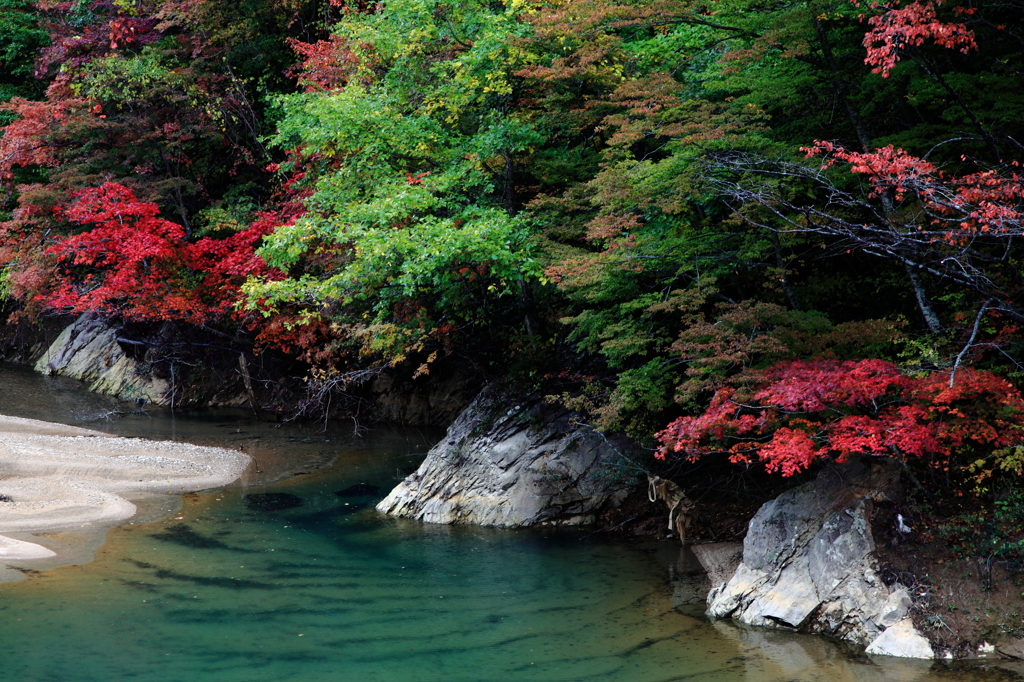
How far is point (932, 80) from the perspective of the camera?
30.3ft

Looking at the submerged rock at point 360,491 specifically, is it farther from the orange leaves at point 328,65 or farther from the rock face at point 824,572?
the orange leaves at point 328,65

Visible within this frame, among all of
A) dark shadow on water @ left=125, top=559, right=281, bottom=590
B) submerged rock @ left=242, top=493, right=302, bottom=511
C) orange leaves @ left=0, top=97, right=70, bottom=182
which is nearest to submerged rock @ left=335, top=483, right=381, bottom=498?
submerged rock @ left=242, top=493, right=302, bottom=511

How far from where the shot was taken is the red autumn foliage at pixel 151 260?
712 inches

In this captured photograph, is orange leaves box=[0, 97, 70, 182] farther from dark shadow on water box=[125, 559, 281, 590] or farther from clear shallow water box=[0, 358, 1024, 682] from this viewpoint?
dark shadow on water box=[125, 559, 281, 590]

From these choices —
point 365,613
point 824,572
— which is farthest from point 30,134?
point 824,572

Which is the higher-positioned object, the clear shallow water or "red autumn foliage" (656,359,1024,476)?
"red autumn foliage" (656,359,1024,476)

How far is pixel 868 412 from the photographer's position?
8320 millimetres

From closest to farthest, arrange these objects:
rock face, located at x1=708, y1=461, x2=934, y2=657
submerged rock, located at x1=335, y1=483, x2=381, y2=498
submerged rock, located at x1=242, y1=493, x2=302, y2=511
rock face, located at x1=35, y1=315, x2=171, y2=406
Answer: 1. rock face, located at x1=708, y1=461, x2=934, y2=657
2. submerged rock, located at x1=242, y1=493, x2=302, y2=511
3. submerged rock, located at x1=335, y1=483, x2=381, y2=498
4. rock face, located at x1=35, y1=315, x2=171, y2=406

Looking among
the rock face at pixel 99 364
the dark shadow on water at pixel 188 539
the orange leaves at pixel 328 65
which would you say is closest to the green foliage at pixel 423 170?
the orange leaves at pixel 328 65

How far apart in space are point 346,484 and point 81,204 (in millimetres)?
9961

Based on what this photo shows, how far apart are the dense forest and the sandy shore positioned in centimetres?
334

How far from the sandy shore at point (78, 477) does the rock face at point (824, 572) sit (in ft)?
30.6

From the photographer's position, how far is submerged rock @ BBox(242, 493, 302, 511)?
13.5 metres

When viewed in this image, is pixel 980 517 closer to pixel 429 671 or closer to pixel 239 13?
pixel 429 671
